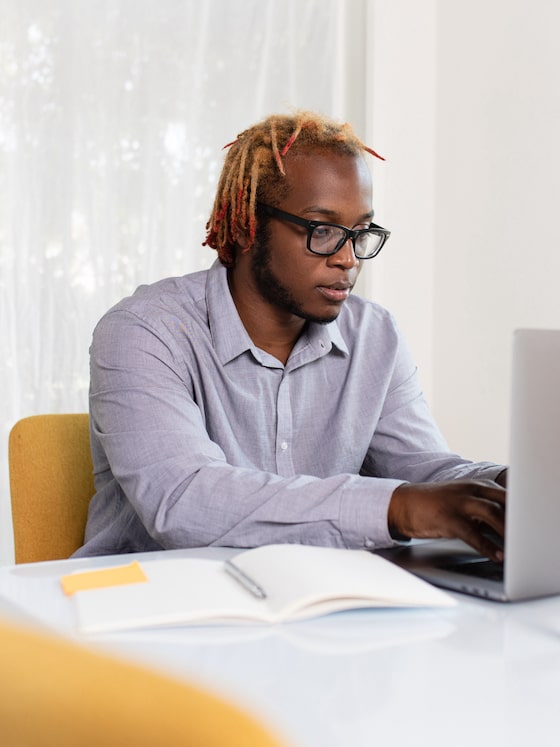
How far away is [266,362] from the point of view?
Result: 167cm

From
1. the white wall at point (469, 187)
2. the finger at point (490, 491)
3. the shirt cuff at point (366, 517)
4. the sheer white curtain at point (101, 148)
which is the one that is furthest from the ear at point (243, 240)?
the white wall at point (469, 187)

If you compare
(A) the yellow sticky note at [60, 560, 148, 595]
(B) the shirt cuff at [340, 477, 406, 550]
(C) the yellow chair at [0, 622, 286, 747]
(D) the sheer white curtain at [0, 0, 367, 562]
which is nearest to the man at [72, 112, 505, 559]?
(B) the shirt cuff at [340, 477, 406, 550]

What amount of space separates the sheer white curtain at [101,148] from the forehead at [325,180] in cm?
113

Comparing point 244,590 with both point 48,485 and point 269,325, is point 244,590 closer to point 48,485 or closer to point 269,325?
point 48,485

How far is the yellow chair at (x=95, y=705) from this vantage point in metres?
0.44

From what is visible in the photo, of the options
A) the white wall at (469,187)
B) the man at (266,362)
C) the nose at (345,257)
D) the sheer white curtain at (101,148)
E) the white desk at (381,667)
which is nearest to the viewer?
the white desk at (381,667)

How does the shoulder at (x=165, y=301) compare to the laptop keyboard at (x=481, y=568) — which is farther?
the shoulder at (x=165, y=301)

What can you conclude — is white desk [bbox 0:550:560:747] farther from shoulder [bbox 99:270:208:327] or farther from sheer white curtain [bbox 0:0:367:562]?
sheer white curtain [bbox 0:0:367:562]

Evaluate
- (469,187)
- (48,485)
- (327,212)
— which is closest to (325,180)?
(327,212)

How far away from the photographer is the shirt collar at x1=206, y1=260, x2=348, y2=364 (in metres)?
1.64

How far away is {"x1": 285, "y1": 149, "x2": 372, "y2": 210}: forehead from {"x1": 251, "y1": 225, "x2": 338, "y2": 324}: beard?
0.11 metres

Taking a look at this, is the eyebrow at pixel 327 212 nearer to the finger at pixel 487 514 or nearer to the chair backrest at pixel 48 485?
the chair backrest at pixel 48 485

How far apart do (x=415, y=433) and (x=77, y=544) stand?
65 centimetres

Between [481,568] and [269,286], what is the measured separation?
83 cm
